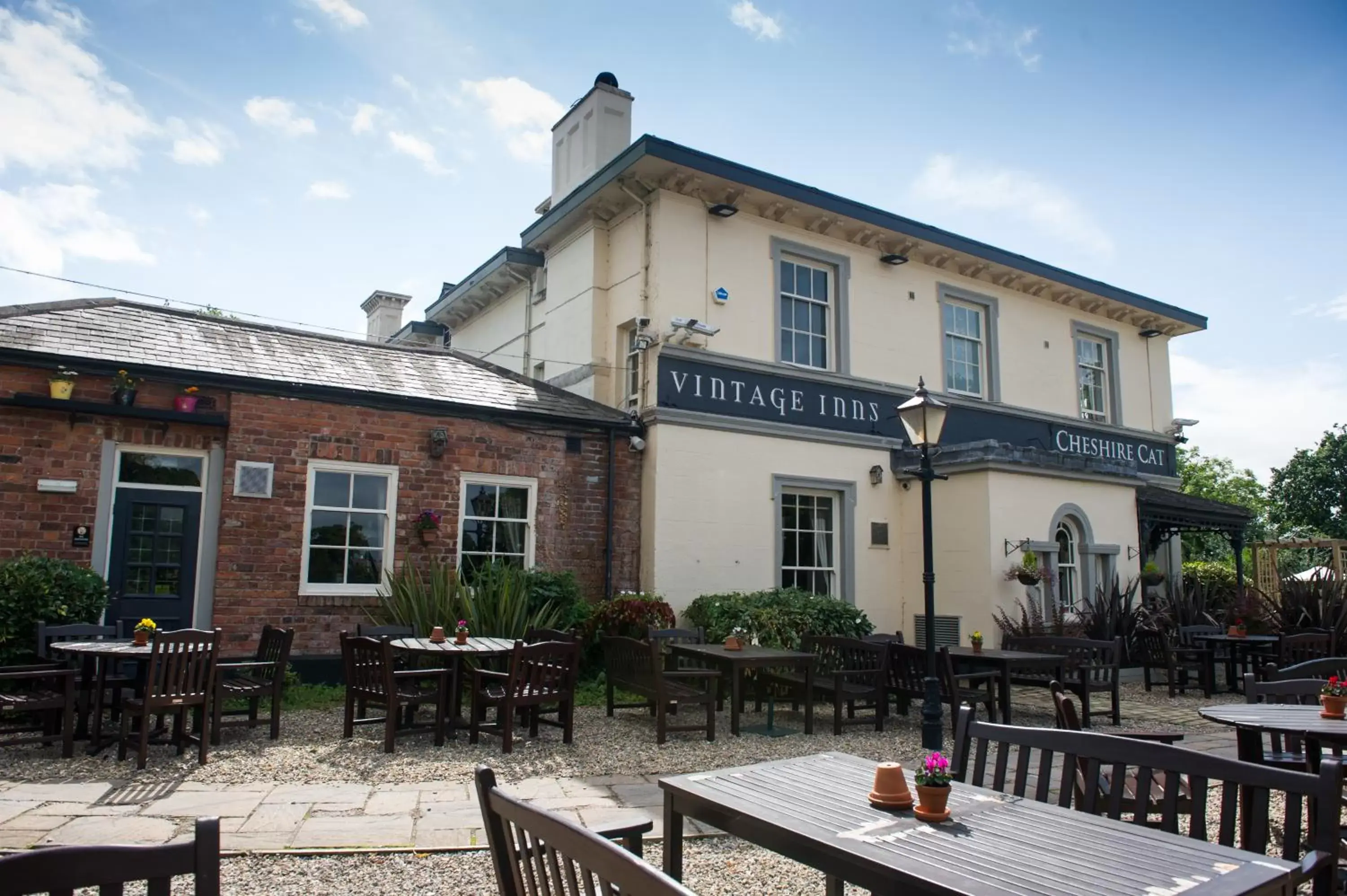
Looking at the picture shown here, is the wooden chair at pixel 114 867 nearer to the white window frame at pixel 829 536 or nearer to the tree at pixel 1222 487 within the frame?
the white window frame at pixel 829 536

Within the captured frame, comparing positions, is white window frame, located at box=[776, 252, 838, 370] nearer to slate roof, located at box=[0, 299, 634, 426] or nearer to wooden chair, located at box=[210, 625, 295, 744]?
slate roof, located at box=[0, 299, 634, 426]

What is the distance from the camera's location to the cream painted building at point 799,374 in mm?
11602

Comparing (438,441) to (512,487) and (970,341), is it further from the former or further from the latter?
(970,341)

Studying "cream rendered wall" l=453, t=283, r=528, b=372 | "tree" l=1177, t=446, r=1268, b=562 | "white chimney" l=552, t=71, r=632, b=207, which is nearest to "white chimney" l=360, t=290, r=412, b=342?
"cream rendered wall" l=453, t=283, r=528, b=372

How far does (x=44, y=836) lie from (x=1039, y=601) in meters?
11.1

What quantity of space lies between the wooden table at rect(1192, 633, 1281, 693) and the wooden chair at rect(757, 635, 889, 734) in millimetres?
4550

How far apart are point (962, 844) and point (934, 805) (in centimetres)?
21

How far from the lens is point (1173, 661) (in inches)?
417

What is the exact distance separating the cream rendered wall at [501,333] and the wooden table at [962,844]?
12105 mm

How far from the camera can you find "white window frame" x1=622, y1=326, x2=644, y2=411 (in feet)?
39.0

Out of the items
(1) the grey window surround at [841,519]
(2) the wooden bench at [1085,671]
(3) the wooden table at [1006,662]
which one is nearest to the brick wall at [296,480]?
(1) the grey window surround at [841,519]

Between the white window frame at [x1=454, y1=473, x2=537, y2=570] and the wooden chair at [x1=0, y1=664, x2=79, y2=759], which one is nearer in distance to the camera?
the wooden chair at [x1=0, y1=664, x2=79, y2=759]

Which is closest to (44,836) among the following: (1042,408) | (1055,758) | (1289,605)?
(1055,758)

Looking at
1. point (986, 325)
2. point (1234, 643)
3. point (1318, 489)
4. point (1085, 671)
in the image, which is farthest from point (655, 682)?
point (1318, 489)
